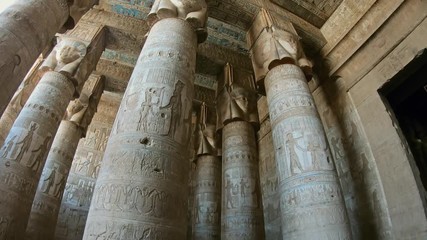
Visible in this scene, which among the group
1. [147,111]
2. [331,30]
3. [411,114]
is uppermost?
[331,30]

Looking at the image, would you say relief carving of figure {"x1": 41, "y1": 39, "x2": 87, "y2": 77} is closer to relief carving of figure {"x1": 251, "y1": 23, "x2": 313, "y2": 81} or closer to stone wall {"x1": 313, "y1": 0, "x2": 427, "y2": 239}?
relief carving of figure {"x1": 251, "y1": 23, "x2": 313, "y2": 81}

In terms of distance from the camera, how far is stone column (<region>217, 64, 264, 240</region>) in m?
5.51

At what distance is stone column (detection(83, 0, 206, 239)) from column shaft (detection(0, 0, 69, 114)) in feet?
4.17

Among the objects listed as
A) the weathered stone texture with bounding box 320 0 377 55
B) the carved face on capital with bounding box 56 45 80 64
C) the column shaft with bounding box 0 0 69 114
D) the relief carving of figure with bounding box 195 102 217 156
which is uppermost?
the weathered stone texture with bounding box 320 0 377 55

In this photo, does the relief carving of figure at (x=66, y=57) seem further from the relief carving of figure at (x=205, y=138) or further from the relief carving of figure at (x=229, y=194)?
the relief carving of figure at (x=229, y=194)

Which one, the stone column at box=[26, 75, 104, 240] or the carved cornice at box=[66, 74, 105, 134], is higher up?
the carved cornice at box=[66, 74, 105, 134]

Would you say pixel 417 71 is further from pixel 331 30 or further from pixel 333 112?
pixel 331 30

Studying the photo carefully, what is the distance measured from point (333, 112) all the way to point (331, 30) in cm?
223

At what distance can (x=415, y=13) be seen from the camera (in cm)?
471

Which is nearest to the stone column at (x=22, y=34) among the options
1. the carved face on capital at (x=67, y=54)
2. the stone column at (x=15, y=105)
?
the carved face on capital at (x=67, y=54)

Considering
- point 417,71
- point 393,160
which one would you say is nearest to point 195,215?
point 393,160

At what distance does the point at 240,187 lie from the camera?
581 cm

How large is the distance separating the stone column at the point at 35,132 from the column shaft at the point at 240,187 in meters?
3.43

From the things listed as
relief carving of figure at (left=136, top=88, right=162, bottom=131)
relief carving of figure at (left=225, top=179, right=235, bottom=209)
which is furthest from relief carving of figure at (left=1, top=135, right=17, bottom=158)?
relief carving of figure at (left=225, top=179, right=235, bottom=209)
